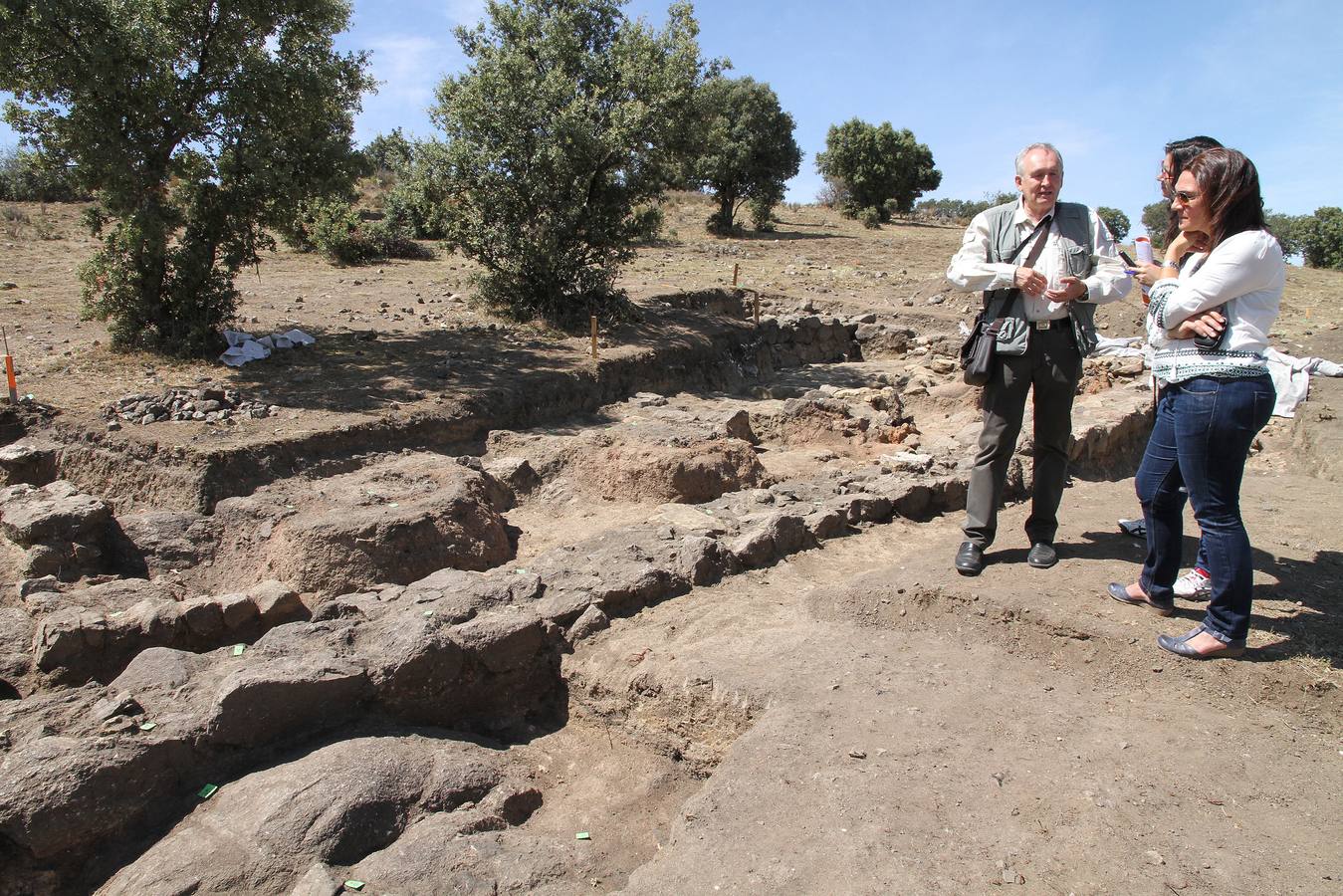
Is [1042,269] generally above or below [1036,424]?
above

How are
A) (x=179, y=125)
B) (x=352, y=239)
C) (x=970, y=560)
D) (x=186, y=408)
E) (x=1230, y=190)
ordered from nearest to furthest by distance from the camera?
(x=1230, y=190), (x=970, y=560), (x=186, y=408), (x=179, y=125), (x=352, y=239)

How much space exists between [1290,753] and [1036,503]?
1774 millimetres

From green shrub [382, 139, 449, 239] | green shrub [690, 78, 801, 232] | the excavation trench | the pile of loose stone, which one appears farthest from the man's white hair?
green shrub [690, 78, 801, 232]

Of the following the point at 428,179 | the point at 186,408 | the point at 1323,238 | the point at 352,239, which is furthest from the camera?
the point at 1323,238

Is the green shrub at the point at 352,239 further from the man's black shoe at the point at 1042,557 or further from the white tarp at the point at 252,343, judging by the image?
the man's black shoe at the point at 1042,557

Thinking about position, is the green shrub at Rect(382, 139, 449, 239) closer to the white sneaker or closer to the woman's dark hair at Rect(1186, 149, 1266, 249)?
the woman's dark hair at Rect(1186, 149, 1266, 249)

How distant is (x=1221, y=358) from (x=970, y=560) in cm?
156

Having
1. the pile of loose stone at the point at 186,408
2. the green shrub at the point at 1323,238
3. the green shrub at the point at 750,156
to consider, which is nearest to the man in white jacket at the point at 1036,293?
the pile of loose stone at the point at 186,408

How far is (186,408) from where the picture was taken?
24.3ft

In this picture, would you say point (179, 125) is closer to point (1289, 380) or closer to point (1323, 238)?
point (1289, 380)

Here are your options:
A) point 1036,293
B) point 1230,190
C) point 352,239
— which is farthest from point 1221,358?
point 352,239

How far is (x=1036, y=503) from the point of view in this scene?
4.57m

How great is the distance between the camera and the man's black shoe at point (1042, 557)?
14.6ft

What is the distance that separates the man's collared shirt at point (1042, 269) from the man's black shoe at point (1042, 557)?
1.22m
